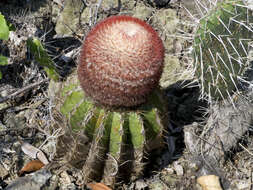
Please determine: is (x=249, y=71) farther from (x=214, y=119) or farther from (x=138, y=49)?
(x=138, y=49)

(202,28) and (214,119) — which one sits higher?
(202,28)

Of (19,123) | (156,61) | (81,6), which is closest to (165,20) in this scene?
(81,6)

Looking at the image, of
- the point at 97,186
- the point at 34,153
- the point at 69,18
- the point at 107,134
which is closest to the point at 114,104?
the point at 107,134

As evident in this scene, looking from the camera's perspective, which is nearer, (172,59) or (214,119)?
(214,119)

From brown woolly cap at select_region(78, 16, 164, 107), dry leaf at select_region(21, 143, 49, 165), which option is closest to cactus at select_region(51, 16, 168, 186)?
brown woolly cap at select_region(78, 16, 164, 107)

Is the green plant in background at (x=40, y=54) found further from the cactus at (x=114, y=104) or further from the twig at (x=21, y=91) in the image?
the cactus at (x=114, y=104)

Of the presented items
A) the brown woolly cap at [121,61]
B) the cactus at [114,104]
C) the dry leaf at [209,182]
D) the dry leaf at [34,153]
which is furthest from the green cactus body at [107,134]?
the dry leaf at [209,182]

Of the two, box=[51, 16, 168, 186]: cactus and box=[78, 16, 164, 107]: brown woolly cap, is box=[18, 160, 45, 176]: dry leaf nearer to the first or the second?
box=[51, 16, 168, 186]: cactus
